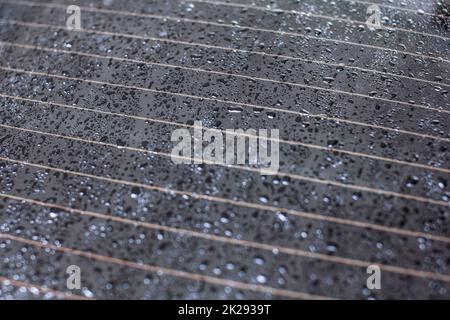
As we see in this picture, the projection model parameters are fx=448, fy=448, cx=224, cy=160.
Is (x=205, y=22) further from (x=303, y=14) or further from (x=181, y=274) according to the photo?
(x=181, y=274)

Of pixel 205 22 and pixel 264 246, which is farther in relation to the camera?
pixel 205 22

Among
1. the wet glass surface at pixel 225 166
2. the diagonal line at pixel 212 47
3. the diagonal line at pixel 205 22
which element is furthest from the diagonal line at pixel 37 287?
the diagonal line at pixel 205 22

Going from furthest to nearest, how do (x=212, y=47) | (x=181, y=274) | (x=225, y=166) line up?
(x=212, y=47), (x=225, y=166), (x=181, y=274)

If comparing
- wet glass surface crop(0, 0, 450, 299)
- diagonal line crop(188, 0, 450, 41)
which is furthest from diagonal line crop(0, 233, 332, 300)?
diagonal line crop(188, 0, 450, 41)

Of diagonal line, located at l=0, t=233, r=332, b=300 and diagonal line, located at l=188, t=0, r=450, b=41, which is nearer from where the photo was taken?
diagonal line, located at l=0, t=233, r=332, b=300

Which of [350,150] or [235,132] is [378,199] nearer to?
[350,150]

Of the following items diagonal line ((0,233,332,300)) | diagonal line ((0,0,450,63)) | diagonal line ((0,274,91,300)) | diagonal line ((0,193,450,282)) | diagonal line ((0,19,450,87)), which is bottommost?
diagonal line ((0,274,91,300))

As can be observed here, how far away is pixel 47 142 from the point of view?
110 centimetres

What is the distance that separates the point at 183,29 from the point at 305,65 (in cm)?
38

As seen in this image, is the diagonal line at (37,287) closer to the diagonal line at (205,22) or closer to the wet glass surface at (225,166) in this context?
the wet glass surface at (225,166)

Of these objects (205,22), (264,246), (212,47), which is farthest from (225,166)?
(205,22)

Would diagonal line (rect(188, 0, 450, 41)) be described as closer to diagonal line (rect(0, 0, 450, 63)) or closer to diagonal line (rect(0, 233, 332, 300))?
diagonal line (rect(0, 0, 450, 63))

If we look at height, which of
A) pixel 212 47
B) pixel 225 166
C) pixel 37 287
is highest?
pixel 212 47

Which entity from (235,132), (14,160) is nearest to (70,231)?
(14,160)
